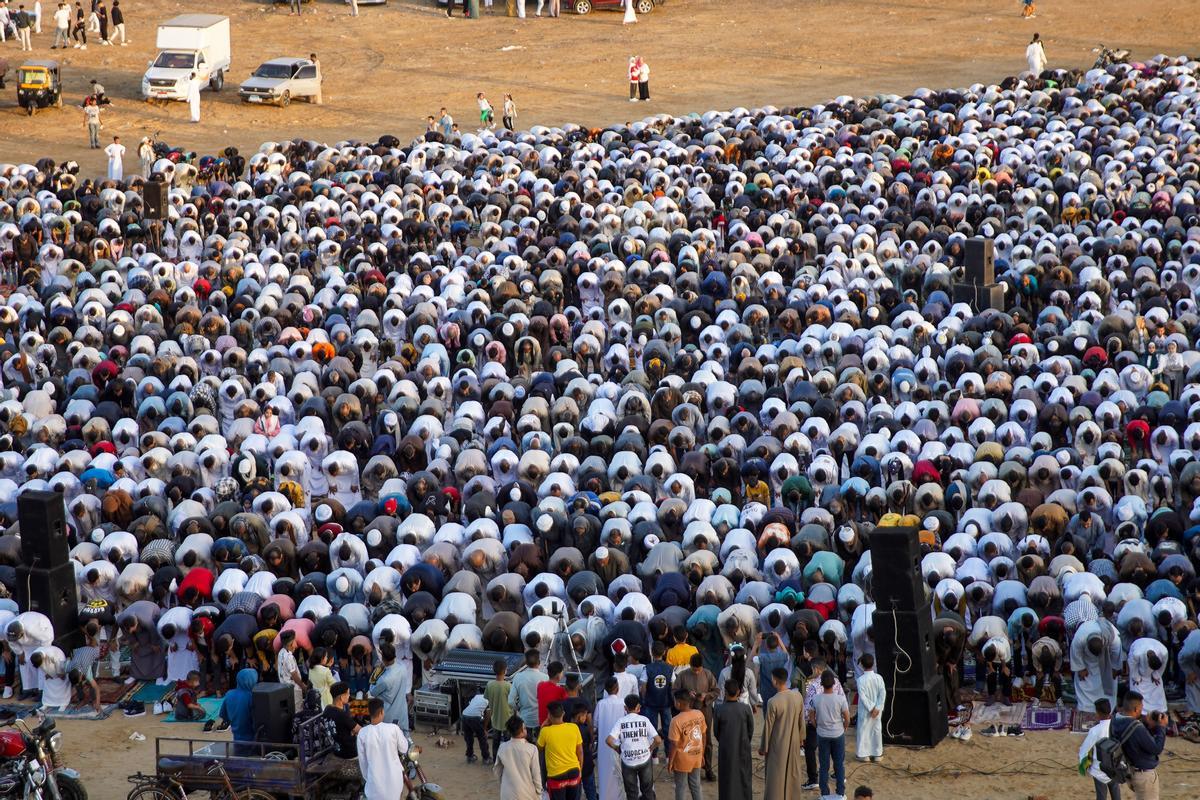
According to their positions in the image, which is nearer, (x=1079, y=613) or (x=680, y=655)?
(x=680, y=655)

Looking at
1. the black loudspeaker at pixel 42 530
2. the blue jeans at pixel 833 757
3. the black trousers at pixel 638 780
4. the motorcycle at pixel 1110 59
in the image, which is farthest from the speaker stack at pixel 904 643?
the motorcycle at pixel 1110 59

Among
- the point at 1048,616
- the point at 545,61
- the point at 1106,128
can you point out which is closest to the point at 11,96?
the point at 545,61

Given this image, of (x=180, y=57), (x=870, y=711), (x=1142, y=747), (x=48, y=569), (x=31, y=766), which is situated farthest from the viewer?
(x=180, y=57)

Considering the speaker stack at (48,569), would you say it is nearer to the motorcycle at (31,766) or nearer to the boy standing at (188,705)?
the boy standing at (188,705)

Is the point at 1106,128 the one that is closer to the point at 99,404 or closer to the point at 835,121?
the point at 835,121

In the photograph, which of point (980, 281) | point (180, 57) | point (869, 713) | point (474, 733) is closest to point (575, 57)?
point (180, 57)

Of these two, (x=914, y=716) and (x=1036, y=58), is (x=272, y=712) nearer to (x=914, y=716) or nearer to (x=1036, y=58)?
(x=914, y=716)

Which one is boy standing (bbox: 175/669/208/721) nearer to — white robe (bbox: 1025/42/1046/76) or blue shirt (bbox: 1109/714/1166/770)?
blue shirt (bbox: 1109/714/1166/770)

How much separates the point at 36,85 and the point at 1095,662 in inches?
1324

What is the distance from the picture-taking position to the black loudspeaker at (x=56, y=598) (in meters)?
17.4

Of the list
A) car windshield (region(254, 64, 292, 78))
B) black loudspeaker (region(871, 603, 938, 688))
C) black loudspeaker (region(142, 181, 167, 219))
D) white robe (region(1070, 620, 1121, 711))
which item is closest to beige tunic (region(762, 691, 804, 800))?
black loudspeaker (region(871, 603, 938, 688))

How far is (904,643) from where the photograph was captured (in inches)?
592

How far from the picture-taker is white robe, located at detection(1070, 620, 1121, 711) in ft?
51.4

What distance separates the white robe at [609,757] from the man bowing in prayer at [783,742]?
1154 mm
